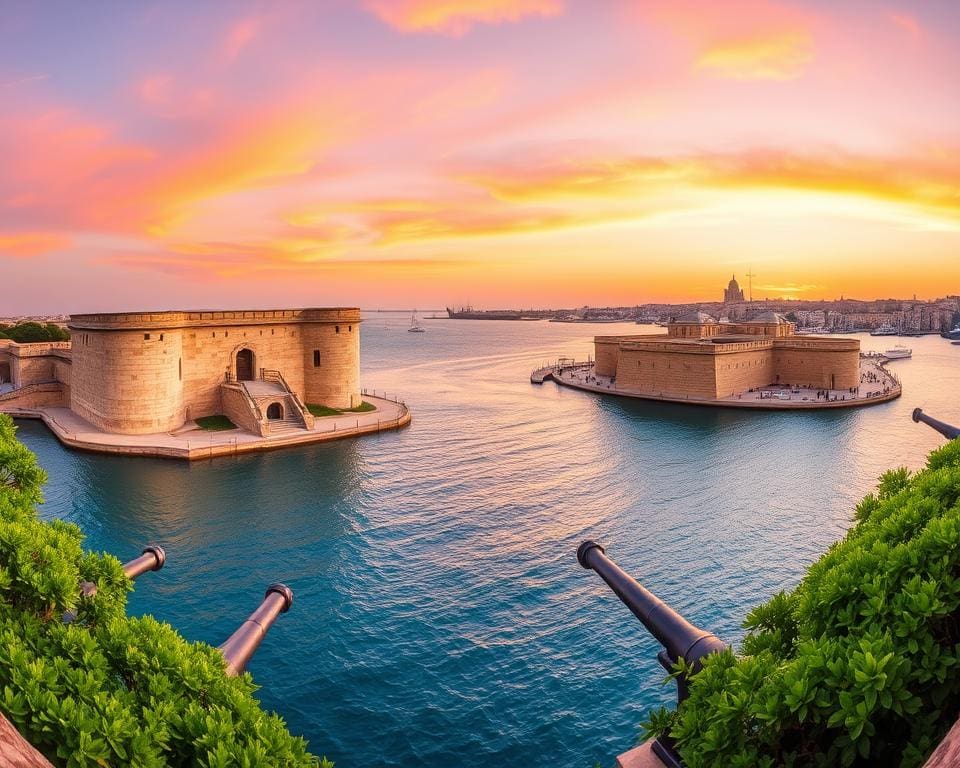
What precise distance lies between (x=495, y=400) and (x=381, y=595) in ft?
106

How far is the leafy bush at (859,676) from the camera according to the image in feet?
11.6

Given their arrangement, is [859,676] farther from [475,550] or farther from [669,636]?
[475,550]

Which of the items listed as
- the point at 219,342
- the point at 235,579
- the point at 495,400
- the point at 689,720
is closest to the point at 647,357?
the point at 495,400

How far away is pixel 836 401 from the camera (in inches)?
1609

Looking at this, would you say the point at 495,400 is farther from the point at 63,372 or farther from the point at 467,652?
the point at 467,652

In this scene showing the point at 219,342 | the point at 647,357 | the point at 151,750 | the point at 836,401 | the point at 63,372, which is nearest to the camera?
the point at 151,750

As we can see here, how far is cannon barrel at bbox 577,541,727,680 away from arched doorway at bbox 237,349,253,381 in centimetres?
3096

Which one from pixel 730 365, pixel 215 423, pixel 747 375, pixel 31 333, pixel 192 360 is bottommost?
pixel 215 423

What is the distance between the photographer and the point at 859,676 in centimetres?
342

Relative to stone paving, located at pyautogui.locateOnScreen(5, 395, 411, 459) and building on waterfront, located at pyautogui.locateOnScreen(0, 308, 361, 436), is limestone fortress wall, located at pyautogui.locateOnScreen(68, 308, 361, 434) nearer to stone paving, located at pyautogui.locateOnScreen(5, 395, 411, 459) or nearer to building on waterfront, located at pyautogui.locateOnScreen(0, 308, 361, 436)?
building on waterfront, located at pyautogui.locateOnScreen(0, 308, 361, 436)

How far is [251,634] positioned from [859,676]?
18.8 ft

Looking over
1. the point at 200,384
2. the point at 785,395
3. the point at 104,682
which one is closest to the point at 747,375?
the point at 785,395

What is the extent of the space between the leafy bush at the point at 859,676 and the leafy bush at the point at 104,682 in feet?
9.99

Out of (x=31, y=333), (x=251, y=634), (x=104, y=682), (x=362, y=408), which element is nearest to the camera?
(x=104, y=682)
